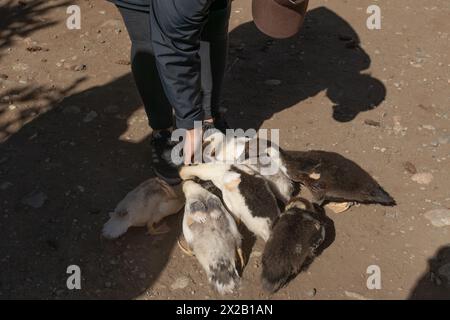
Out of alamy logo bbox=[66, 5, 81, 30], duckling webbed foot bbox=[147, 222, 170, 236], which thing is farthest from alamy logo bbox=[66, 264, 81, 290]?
alamy logo bbox=[66, 5, 81, 30]

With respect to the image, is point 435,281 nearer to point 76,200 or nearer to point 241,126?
point 241,126

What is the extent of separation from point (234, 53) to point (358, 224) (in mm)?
2577

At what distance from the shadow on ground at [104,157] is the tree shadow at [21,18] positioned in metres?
1.16

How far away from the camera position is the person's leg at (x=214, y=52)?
4109mm

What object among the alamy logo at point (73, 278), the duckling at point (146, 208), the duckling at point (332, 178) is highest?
the duckling at point (332, 178)

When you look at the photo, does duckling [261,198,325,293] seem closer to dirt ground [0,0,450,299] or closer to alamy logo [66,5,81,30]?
dirt ground [0,0,450,299]

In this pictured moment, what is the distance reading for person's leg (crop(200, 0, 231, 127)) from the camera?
4109mm

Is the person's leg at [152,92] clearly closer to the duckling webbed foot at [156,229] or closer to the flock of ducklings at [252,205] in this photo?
the flock of ducklings at [252,205]

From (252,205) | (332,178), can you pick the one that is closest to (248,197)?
(252,205)

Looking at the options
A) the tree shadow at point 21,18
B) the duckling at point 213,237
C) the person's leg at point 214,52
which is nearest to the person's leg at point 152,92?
the person's leg at point 214,52

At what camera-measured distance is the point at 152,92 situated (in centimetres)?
423

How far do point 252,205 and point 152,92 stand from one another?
1.14m

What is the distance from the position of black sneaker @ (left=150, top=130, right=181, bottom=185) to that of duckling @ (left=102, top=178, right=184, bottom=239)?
0.83 ft

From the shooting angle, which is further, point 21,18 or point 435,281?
point 21,18
